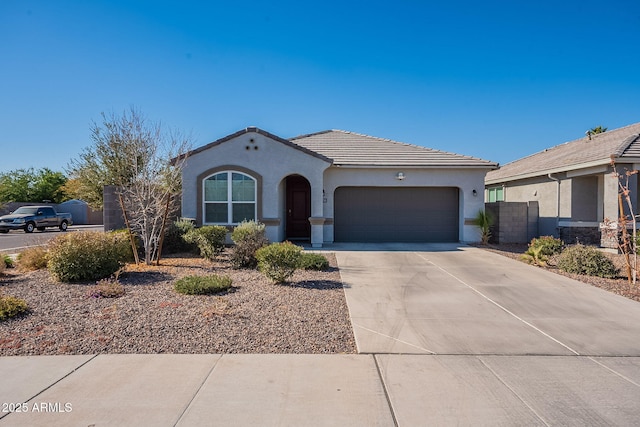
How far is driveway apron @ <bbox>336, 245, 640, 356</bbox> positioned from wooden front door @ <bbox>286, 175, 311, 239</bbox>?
22.2 feet

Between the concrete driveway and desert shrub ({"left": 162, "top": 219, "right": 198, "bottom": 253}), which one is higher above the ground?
desert shrub ({"left": 162, "top": 219, "right": 198, "bottom": 253})

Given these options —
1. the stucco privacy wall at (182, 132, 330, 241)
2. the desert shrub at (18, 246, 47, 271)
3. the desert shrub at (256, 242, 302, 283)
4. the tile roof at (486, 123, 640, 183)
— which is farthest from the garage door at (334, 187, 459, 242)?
the desert shrub at (18, 246, 47, 271)

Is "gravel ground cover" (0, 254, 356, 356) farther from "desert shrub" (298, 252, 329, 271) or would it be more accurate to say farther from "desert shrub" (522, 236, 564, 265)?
"desert shrub" (522, 236, 564, 265)

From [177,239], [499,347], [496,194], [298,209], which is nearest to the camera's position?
[499,347]

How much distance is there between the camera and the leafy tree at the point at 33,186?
40.2 meters

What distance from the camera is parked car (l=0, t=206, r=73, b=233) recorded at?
25617 mm

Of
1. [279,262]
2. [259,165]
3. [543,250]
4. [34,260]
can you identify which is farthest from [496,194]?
[34,260]

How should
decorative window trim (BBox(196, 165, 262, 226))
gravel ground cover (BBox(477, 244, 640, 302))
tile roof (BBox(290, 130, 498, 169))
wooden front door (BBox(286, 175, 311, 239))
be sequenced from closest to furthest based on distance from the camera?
1. gravel ground cover (BBox(477, 244, 640, 302))
2. decorative window trim (BBox(196, 165, 262, 226))
3. tile roof (BBox(290, 130, 498, 169))
4. wooden front door (BBox(286, 175, 311, 239))

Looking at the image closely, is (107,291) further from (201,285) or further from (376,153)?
(376,153)

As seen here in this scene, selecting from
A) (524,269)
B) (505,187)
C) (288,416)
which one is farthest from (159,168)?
(505,187)

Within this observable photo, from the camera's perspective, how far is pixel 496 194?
23.4 m

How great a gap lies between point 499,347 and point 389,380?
1878 mm

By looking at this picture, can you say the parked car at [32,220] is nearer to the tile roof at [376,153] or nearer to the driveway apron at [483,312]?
the tile roof at [376,153]

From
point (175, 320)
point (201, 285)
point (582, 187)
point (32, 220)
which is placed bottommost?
point (175, 320)
